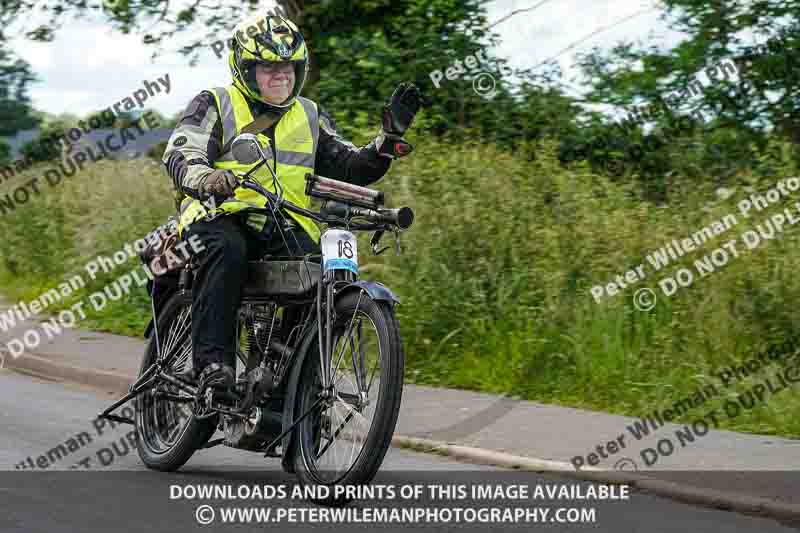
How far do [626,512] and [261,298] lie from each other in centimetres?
203

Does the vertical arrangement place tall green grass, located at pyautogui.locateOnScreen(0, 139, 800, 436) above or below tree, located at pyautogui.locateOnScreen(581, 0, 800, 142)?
below

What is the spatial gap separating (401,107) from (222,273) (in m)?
1.16

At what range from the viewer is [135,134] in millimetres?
18922

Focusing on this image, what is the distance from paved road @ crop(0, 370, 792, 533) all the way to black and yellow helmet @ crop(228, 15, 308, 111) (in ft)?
6.53

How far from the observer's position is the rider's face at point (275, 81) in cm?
633

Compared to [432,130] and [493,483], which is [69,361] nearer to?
[432,130]

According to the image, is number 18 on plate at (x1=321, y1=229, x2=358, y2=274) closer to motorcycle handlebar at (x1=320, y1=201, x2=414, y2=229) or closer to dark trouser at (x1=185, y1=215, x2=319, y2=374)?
motorcycle handlebar at (x1=320, y1=201, x2=414, y2=229)

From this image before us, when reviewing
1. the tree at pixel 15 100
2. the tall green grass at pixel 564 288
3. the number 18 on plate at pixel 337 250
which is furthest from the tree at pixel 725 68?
the tree at pixel 15 100

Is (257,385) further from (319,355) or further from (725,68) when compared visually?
(725,68)

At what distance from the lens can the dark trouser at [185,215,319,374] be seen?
6.22m

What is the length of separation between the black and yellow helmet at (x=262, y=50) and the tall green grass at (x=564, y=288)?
3.78 m

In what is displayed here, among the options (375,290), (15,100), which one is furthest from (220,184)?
(15,100)

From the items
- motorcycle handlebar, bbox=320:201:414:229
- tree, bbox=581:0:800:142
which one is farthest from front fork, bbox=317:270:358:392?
tree, bbox=581:0:800:142

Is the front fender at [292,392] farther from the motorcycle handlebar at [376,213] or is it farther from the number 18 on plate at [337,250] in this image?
the motorcycle handlebar at [376,213]
